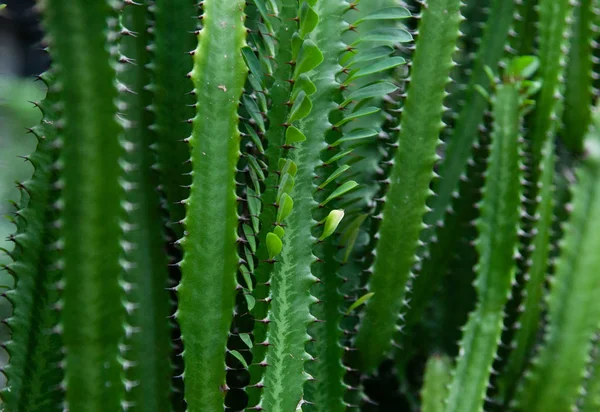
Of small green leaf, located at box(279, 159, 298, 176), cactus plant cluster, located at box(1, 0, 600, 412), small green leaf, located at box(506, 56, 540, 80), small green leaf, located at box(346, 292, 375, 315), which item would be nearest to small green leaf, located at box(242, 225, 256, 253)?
cactus plant cluster, located at box(1, 0, 600, 412)

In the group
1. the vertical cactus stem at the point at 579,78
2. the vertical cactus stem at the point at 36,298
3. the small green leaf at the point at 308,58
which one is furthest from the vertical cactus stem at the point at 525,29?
the vertical cactus stem at the point at 36,298

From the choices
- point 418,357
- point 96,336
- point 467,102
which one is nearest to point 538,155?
point 467,102

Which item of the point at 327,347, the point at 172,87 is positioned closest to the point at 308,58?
the point at 172,87

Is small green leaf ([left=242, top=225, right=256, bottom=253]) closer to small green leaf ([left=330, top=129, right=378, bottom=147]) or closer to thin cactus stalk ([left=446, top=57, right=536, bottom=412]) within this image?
small green leaf ([left=330, top=129, right=378, bottom=147])

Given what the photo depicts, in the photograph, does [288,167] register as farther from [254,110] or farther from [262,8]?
[262,8]

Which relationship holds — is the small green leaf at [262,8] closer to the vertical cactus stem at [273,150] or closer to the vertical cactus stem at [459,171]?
the vertical cactus stem at [273,150]

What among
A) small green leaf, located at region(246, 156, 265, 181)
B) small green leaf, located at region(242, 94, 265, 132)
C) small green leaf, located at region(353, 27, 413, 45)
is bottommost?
small green leaf, located at region(246, 156, 265, 181)
